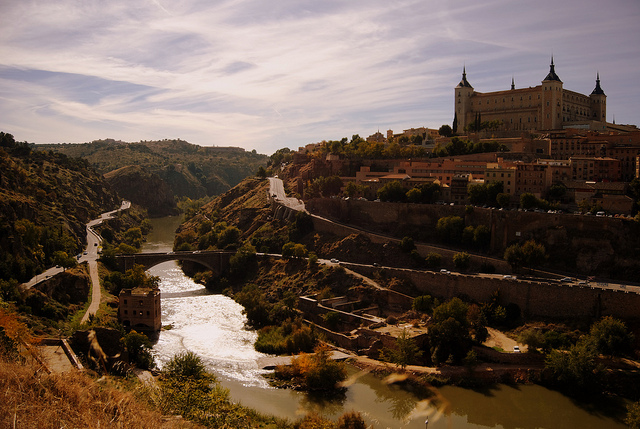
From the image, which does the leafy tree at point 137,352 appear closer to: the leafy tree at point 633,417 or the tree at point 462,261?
the tree at point 462,261

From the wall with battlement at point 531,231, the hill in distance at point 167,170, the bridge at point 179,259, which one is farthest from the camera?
the hill in distance at point 167,170

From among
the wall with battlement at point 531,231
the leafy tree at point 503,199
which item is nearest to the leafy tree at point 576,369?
the wall with battlement at point 531,231

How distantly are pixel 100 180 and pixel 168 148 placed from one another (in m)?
108

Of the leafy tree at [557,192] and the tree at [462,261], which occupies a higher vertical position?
the leafy tree at [557,192]

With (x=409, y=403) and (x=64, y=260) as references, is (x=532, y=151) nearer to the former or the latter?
(x=409, y=403)

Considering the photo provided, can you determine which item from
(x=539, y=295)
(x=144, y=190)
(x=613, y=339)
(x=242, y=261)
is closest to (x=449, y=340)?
(x=539, y=295)

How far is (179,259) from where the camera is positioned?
48.8 meters

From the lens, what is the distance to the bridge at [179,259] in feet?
151

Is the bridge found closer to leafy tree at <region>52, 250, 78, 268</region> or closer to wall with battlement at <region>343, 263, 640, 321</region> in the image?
leafy tree at <region>52, 250, 78, 268</region>

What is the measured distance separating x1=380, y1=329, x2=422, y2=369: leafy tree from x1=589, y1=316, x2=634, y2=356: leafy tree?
8.64 meters

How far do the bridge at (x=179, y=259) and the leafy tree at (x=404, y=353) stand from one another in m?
22.1

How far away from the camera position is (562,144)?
5231 cm

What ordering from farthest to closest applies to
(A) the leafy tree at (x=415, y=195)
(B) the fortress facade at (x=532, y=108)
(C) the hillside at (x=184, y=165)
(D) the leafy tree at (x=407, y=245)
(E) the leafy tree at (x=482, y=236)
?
(C) the hillside at (x=184, y=165), (B) the fortress facade at (x=532, y=108), (A) the leafy tree at (x=415, y=195), (D) the leafy tree at (x=407, y=245), (E) the leafy tree at (x=482, y=236)

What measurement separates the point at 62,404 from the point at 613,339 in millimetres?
24637
